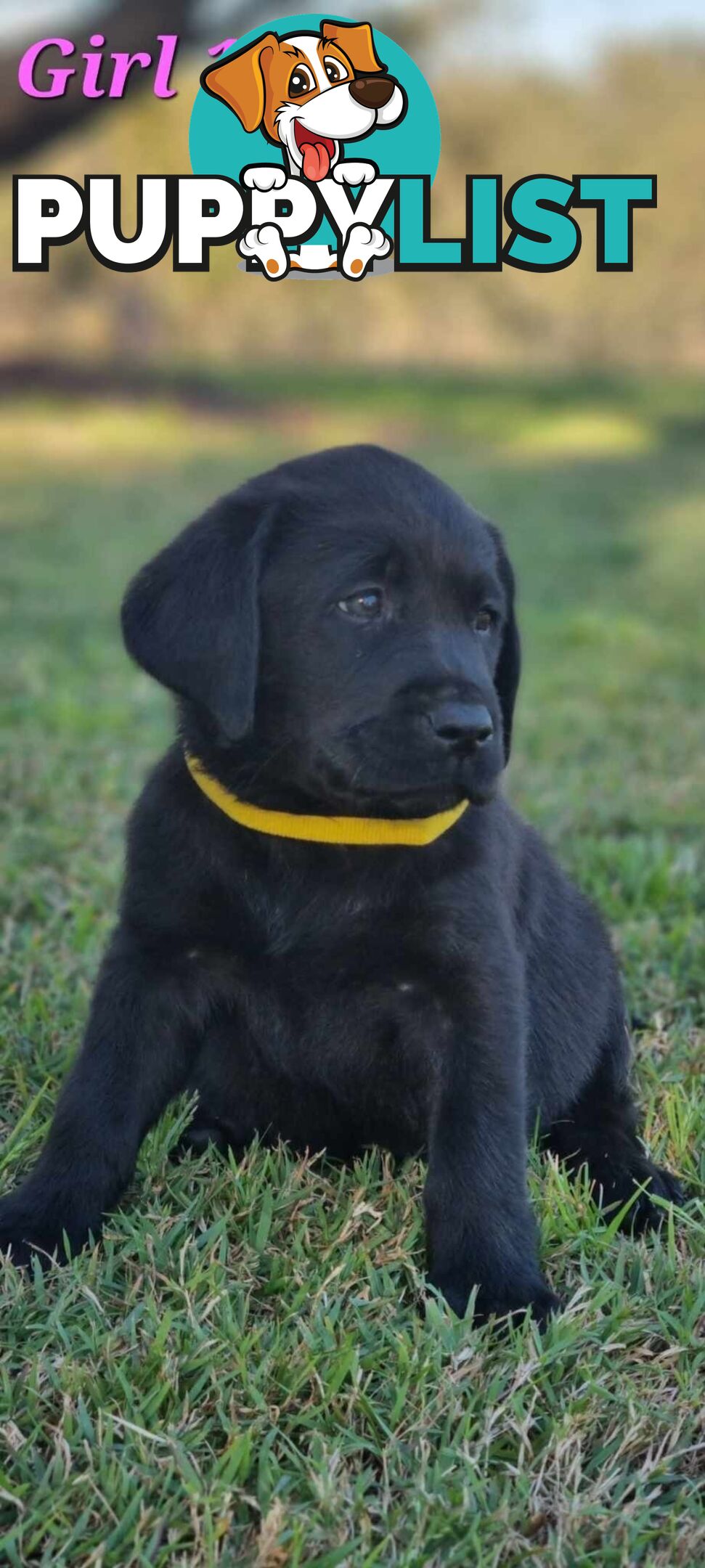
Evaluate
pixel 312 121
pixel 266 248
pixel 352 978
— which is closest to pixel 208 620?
pixel 352 978

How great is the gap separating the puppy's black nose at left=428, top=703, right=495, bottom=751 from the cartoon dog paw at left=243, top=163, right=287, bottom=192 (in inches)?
237

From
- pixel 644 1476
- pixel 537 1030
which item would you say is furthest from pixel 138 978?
pixel 644 1476

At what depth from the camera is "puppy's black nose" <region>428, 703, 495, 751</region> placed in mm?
2232

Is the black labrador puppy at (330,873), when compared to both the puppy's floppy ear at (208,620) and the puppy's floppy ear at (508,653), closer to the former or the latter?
the puppy's floppy ear at (208,620)

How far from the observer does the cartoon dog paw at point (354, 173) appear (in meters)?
7.66

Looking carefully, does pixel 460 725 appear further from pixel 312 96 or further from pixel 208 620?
pixel 312 96

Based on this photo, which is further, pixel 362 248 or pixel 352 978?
pixel 362 248

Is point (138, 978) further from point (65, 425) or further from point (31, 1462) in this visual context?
point (65, 425)

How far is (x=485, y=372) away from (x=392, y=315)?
10.4 ft

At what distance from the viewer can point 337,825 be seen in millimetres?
2402

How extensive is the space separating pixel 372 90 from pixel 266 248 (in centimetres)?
396

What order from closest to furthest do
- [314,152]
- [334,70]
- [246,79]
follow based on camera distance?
[334,70], [246,79], [314,152]

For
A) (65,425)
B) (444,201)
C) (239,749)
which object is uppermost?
(444,201)

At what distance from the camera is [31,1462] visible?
73.3 inches
